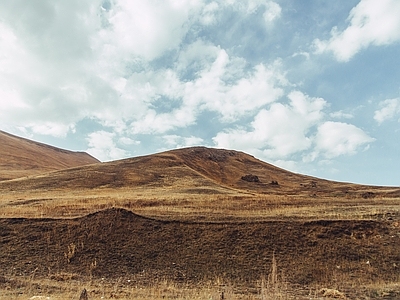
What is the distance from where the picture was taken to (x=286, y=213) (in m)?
22.0

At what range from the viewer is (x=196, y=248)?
56.4ft

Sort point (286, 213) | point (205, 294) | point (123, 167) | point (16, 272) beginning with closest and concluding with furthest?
point (205, 294) < point (16, 272) < point (286, 213) < point (123, 167)

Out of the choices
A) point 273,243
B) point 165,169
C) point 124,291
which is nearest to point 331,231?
point 273,243

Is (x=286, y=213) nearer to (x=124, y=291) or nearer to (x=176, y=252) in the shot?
(x=176, y=252)

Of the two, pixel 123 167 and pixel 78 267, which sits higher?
pixel 123 167

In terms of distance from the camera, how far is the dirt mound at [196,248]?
15.0m

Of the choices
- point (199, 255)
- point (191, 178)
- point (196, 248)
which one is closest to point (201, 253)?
point (199, 255)

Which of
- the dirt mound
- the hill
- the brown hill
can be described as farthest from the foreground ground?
the brown hill

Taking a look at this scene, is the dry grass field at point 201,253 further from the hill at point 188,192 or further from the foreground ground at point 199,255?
the hill at point 188,192

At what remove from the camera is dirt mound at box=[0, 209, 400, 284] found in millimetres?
14984

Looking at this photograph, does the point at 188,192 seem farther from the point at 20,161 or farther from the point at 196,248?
the point at 20,161

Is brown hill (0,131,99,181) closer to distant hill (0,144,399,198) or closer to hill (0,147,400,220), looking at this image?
distant hill (0,144,399,198)

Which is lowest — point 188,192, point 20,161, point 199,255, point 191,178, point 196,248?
point 199,255

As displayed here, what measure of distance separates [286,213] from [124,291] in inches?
493
